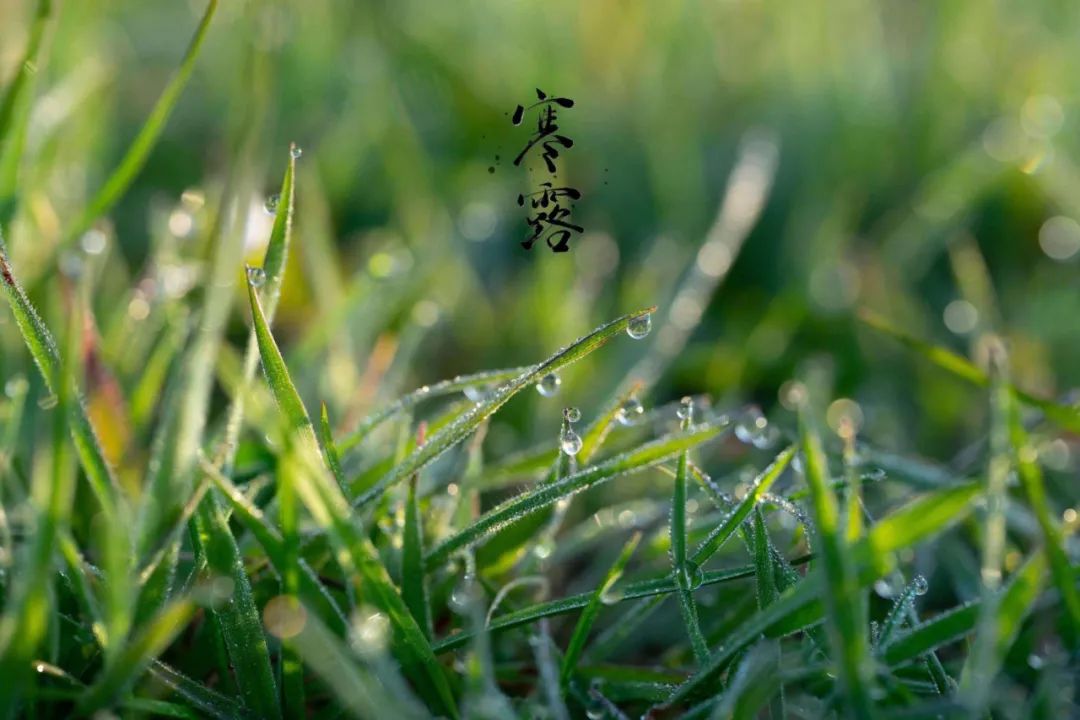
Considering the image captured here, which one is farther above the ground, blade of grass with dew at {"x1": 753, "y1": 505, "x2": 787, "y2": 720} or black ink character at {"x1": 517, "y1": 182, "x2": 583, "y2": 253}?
black ink character at {"x1": 517, "y1": 182, "x2": 583, "y2": 253}

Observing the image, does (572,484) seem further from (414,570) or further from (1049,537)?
(1049,537)

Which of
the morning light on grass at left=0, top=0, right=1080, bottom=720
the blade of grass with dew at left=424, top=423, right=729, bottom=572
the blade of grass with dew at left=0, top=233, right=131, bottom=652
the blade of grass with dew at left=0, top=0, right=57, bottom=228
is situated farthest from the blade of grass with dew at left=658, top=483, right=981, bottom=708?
the blade of grass with dew at left=0, top=0, right=57, bottom=228

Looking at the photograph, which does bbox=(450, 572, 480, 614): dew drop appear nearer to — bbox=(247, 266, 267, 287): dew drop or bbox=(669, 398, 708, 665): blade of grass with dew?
bbox=(669, 398, 708, 665): blade of grass with dew

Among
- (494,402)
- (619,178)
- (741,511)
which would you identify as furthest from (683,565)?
(619,178)

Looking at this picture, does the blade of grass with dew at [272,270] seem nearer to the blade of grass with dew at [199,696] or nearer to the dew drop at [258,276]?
the dew drop at [258,276]

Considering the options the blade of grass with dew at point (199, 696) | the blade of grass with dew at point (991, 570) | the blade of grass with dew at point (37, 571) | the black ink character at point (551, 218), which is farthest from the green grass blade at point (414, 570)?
the black ink character at point (551, 218)

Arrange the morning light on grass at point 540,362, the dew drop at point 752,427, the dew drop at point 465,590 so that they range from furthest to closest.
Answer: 1. the dew drop at point 752,427
2. the dew drop at point 465,590
3. the morning light on grass at point 540,362
